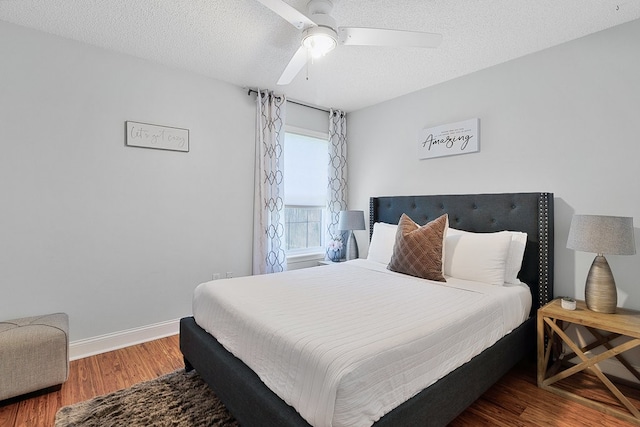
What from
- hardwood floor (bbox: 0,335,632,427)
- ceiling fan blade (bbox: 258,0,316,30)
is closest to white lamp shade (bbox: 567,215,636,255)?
hardwood floor (bbox: 0,335,632,427)

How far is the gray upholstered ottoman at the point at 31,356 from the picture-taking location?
185 cm

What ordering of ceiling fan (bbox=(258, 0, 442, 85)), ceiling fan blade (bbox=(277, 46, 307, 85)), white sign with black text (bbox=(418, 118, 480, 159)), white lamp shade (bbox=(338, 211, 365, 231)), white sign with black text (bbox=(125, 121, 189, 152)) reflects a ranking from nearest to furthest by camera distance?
ceiling fan (bbox=(258, 0, 442, 85))
ceiling fan blade (bbox=(277, 46, 307, 85))
white sign with black text (bbox=(125, 121, 189, 152))
white sign with black text (bbox=(418, 118, 480, 159))
white lamp shade (bbox=(338, 211, 365, 231))

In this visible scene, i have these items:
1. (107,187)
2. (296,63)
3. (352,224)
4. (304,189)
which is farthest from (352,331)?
(304,189)

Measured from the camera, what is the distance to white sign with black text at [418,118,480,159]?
114 inches

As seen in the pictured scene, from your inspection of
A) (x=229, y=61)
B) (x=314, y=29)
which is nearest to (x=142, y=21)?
(x=229, y=61)

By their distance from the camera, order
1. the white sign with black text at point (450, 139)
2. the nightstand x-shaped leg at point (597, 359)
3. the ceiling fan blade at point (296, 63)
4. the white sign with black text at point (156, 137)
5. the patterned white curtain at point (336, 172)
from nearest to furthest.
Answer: the nightstand x-shaped leg at point (597, 359)
the ceiling fan blade at point (296, 63)
the white sign with black text at point (156, 137)
the white sign with black text at point (450, 139)
the patterned white curtain at point (336, 172)

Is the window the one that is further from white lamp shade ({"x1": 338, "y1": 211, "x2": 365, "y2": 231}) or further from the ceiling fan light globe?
the ceiling fan light globe

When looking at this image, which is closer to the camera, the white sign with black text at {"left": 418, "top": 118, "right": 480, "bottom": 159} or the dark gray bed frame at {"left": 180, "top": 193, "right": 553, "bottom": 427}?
the dark gray bed frame at {"left": 180, "top": 193, "right": 553, "bottom": 427}

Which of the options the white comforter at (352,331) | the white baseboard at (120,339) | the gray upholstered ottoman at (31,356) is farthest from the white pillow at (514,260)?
the gray upholstered ottoman at (31,356)

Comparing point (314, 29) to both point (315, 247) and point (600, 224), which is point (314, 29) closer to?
point (600, 224)

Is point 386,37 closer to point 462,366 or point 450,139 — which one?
point 450,139

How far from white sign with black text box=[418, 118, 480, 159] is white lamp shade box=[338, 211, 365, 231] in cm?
98

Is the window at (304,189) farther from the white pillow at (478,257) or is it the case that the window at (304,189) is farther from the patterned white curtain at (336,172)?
the white pillow at (478,257)

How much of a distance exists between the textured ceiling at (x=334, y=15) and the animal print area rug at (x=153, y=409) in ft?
8.25
